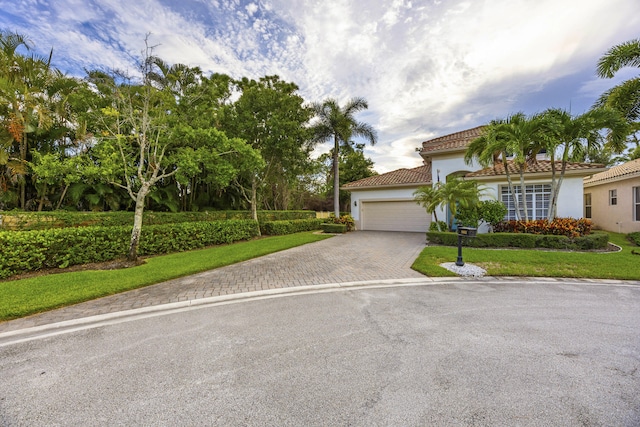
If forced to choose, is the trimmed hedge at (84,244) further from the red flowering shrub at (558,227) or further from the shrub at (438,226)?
the red flowering shrub at (558,227)

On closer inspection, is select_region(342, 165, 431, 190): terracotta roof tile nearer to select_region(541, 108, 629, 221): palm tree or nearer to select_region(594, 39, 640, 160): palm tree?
select_region(541, 108, 629, 221): palm tree

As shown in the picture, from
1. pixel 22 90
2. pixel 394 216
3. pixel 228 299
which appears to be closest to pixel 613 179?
pixel 394 216

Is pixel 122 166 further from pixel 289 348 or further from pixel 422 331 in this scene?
pixel 422 331

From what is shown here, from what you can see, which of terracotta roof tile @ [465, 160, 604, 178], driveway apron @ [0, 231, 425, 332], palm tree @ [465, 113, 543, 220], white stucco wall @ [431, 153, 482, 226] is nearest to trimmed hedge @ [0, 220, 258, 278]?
driveway apron @ [0, 231, 425, 332]

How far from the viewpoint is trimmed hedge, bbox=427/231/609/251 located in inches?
356

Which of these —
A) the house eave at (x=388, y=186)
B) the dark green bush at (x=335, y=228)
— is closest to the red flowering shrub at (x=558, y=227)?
the house eave at (x=388, y=186)

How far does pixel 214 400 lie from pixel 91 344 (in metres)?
2.20

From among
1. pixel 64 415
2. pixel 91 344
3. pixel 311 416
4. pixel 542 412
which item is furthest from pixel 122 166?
pixel 542 412

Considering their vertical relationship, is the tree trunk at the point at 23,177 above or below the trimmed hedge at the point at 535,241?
above

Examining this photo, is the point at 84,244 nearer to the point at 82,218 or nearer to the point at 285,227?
the point at 82,218

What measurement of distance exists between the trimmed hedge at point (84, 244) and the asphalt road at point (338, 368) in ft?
14.9

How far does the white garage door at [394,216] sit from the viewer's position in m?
16.8

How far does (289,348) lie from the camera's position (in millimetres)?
3096

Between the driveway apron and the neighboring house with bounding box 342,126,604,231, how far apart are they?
6.53m
